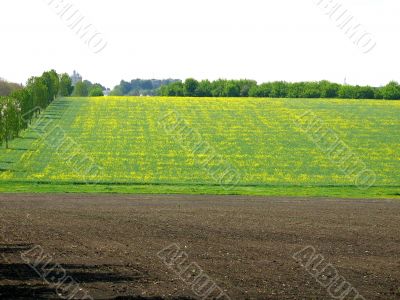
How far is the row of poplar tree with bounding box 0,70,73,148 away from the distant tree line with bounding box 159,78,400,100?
35.5 m

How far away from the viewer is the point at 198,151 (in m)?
58.3

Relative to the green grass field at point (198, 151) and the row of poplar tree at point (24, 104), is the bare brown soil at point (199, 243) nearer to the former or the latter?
the green grass field at point (198, 151)

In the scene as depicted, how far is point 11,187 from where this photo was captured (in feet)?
135

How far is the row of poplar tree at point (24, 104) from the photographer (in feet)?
184

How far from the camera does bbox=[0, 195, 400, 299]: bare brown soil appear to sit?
51.5ft

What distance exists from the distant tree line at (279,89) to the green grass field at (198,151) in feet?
82.9

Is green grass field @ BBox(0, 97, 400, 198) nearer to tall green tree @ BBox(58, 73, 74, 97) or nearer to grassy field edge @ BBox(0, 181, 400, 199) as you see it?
grassy field edge @ BBox(0, 181, 400, 199)

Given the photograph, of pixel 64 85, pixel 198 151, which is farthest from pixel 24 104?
pixel 64 85

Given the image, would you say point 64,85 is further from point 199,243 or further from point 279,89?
point 199,243

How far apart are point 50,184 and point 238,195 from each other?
42.3 feet

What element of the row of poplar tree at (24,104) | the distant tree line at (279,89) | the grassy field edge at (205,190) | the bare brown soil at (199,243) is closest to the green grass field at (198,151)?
the grassy field edge at (205,190)

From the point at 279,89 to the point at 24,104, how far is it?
66516 mm

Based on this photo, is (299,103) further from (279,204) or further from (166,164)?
(279,204)

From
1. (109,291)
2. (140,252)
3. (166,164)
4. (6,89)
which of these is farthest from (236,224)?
(6,89)
